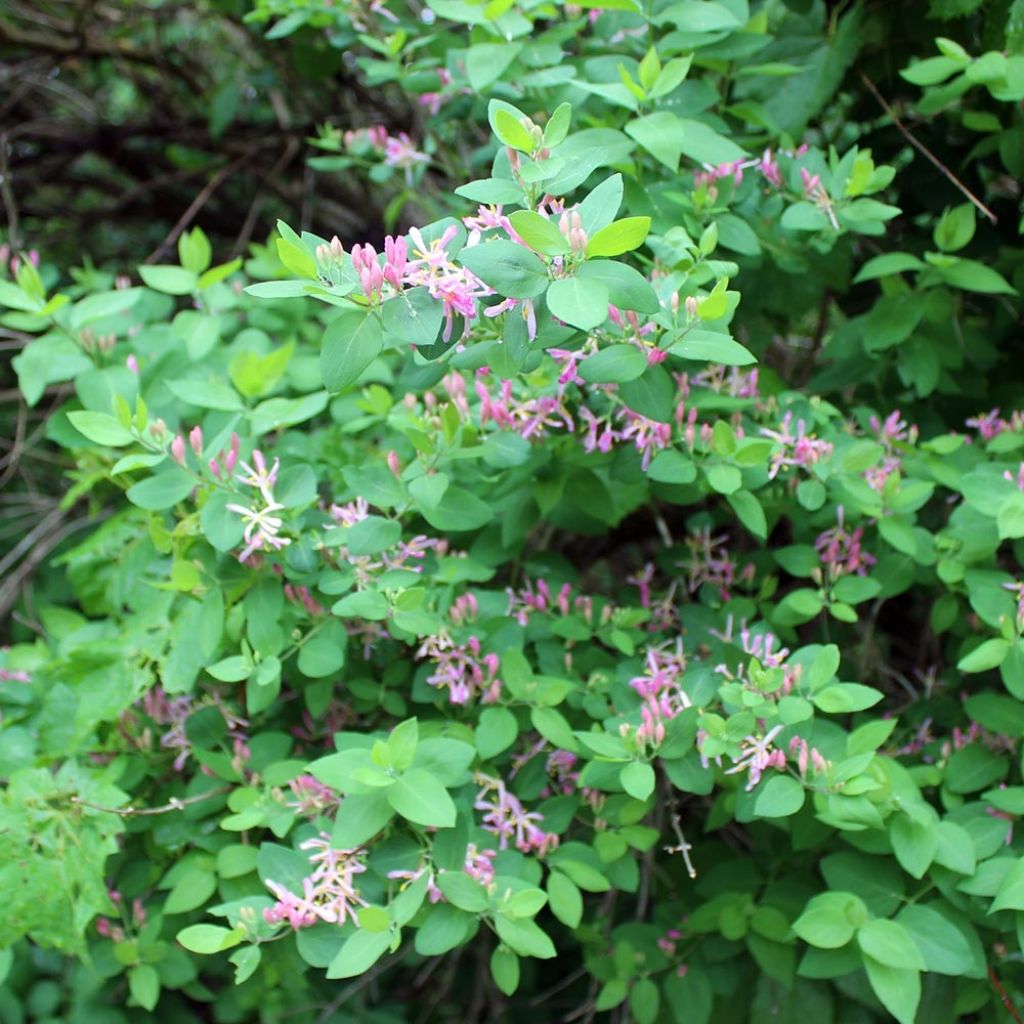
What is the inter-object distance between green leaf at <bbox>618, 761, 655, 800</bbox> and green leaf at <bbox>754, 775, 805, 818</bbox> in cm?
11

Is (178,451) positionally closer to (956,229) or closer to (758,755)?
(758,755)

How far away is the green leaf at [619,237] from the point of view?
920 mm

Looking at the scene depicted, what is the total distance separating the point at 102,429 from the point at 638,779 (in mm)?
691

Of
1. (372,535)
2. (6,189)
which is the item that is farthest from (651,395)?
(6,189)

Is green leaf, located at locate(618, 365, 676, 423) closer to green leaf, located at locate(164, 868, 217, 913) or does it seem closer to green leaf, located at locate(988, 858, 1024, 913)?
green leaf, located at locate(988, 858, 1024, 913)

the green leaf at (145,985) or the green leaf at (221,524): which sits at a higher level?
the green leaf at (221,524)

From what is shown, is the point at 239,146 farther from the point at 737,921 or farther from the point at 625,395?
the point at 737,921

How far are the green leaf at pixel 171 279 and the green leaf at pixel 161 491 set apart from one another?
1.83ft

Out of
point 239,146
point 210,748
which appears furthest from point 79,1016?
point 239,146

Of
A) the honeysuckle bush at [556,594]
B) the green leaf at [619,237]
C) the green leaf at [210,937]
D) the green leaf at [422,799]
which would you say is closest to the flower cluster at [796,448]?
the honeysuckle bush at [556,594]

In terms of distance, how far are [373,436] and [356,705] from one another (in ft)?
1.65

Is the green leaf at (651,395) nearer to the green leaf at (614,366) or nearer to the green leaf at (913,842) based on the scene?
the green leaf at (614,366)

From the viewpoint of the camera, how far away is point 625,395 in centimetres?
115

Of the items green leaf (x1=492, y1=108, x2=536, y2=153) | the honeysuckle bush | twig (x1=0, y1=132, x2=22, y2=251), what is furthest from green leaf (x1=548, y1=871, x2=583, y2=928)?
twig (x1=0, y1=132, x2=22, y2=251)
